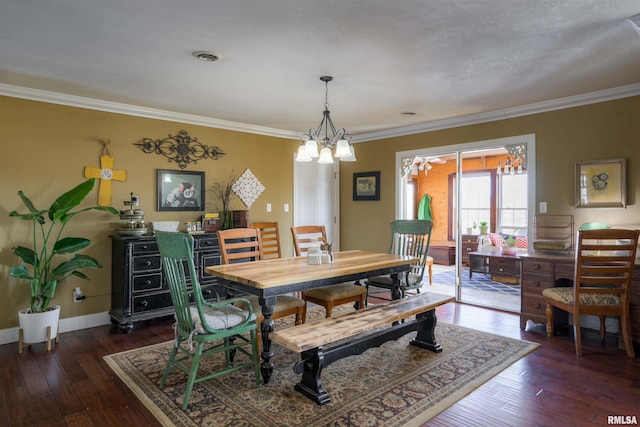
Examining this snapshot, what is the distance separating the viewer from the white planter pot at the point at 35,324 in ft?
10.6

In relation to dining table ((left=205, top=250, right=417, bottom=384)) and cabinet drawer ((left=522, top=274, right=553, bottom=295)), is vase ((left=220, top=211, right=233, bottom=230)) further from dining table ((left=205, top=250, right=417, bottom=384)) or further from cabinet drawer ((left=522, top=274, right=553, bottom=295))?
cabinet drawer ((left=522, top=274, right=553, bottom=295))

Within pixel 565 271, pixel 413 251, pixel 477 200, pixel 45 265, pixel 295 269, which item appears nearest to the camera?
pixel 295 269

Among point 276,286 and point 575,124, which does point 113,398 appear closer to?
point 276,286

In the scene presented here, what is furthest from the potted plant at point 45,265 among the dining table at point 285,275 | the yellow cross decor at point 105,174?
the dining table at point 285,275

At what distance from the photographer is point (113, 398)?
2410 millimetres

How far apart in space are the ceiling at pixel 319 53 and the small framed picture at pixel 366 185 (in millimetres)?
1581

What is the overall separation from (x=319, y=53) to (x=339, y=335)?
195cm

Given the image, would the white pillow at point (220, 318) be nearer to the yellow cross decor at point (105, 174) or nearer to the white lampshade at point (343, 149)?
the white lampshade at point (343, 149)

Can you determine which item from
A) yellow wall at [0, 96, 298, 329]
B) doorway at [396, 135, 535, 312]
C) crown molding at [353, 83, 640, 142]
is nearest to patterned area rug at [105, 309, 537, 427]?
yellow wall at [0, 96, 298, 329]

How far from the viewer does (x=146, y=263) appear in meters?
3.86

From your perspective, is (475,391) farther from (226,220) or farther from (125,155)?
(125,155)

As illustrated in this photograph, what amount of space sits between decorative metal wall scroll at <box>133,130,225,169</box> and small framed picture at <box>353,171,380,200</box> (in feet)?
7.40

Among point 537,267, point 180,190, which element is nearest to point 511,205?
point 537,267

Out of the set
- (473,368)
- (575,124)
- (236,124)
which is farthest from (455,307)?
(236,124)
